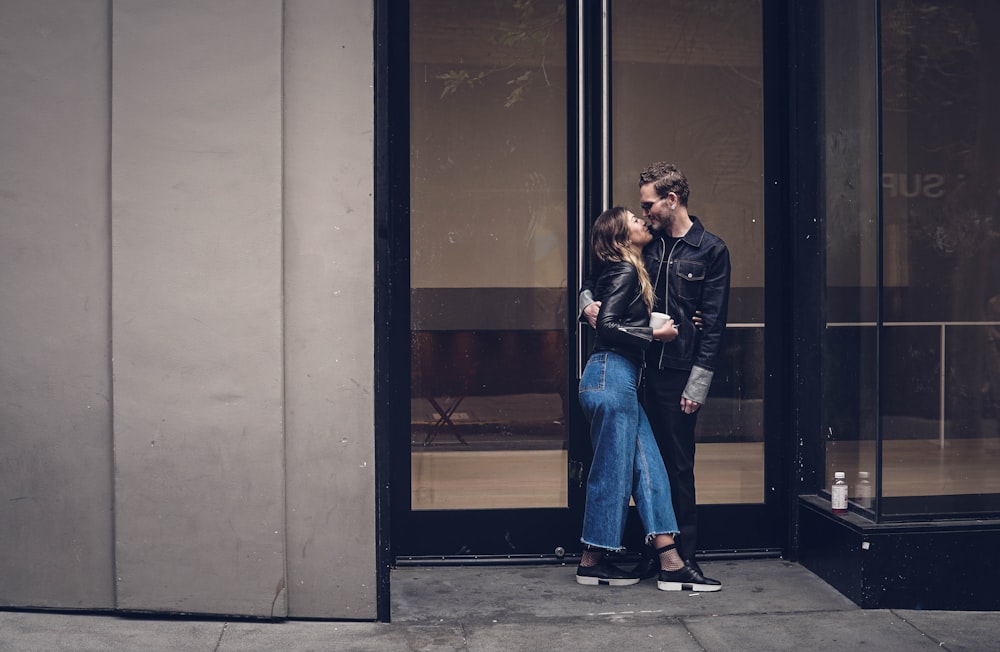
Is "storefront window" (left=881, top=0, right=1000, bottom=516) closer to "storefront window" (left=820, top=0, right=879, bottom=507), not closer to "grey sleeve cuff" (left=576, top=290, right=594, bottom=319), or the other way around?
"storefront window" (left=820, top=0, right=879, bottom=507)

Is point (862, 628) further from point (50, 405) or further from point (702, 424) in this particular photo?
point (50, 405)

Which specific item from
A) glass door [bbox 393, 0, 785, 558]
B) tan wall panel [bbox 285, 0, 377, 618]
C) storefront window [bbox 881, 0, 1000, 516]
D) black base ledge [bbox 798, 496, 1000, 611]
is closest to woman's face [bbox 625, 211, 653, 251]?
glass door [bbox 393, 0, 785, 558]

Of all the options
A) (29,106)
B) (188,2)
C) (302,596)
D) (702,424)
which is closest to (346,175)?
(188,2)

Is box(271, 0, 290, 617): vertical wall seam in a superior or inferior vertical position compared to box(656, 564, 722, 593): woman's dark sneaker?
superior

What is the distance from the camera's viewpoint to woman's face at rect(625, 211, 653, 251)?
5648 millimetres

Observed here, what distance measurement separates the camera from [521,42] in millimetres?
6180

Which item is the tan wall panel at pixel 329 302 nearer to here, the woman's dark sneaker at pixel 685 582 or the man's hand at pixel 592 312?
the man's hand at pixel 592 312

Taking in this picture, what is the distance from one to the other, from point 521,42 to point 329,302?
6.74 feet

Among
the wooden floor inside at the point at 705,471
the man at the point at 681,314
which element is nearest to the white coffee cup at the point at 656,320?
the man at the point at 681,314

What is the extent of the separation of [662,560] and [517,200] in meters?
2.12

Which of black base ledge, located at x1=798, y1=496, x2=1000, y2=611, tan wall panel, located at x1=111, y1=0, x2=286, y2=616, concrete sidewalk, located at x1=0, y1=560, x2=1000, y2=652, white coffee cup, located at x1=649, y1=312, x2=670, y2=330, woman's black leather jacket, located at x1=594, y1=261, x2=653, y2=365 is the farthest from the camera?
white coffee cup, located at x1=649, y1=312, x2=670, y2=330

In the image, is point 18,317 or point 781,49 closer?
point 18,317

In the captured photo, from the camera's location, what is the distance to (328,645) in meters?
4.79

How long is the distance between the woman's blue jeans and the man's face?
0.75m
